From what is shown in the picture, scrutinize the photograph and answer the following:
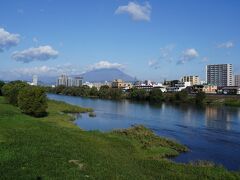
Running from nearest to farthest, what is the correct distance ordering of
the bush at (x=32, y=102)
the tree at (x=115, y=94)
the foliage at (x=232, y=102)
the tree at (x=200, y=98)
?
the bush at (x=32, y=102), the foliage at (x=232, y=102), the tree at (x=200, y=98), the tree at (x=115, y=94)

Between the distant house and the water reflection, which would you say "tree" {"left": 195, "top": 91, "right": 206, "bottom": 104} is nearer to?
the distant house

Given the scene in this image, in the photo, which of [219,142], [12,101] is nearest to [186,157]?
[219,142]

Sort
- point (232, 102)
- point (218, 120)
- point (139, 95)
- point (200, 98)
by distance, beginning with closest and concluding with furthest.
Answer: point (218, 120) < point (232, 102) < point (200, 98) < point (139, 95)

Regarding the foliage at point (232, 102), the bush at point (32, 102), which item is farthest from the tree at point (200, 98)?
the bush at point (32, 102)

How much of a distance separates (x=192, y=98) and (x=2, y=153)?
11491cm

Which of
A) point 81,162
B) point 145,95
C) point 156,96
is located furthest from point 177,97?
point 81,162

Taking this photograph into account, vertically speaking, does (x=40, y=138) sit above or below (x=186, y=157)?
above

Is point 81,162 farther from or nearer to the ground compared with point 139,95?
nearer to the ground

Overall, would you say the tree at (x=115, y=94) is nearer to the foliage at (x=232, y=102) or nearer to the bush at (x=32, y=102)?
the foliage at (x=232, y=102)

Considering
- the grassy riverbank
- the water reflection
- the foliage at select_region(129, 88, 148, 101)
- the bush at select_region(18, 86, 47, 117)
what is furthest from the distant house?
the grassy riverbank

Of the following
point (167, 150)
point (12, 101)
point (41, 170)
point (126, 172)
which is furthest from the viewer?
point (12, 101)

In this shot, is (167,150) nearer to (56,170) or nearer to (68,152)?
(68,152)

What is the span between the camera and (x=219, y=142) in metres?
40.5

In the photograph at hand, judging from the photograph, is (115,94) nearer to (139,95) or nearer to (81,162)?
(139,95)
